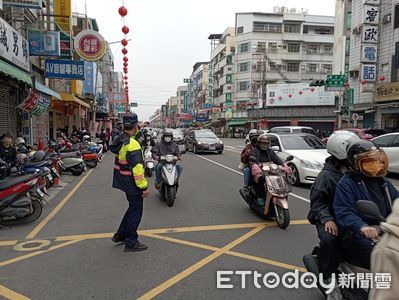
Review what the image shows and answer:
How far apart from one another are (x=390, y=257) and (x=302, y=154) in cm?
847

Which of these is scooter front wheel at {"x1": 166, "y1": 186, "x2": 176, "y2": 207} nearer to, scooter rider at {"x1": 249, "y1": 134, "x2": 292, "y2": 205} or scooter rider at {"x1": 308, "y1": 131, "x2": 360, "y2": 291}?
scooter rider at {"x1": 249, "y1": 134, "x2": 292, "y2": 205}

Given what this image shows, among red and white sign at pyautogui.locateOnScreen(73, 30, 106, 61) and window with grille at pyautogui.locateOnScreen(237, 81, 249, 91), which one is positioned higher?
window with grille at pyautogui.locateOnScreen(237, 81, 249, 91)

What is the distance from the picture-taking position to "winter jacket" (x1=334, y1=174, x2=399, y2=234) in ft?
9.09

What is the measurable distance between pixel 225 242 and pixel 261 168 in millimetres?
1676

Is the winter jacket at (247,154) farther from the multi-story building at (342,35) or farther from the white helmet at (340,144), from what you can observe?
the multi-story building at (342,35)

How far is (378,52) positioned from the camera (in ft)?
78.4

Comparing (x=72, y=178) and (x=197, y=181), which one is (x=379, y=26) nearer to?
(x=197, y=181)

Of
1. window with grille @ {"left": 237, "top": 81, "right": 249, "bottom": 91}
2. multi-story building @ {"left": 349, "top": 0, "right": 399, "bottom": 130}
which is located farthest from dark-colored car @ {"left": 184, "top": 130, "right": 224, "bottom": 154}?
window with grille @ {"left": 237, "top": 81, "right": 249, "bottom": 91}

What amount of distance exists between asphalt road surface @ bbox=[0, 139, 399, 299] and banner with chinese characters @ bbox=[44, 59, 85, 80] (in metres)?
9.24

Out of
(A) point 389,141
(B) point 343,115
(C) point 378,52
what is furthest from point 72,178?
(B) point 343,115

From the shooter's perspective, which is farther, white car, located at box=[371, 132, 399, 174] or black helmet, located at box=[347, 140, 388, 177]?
white car, located at box=[371, 132, 399, 174]

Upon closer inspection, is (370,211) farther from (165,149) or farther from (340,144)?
(165,149)

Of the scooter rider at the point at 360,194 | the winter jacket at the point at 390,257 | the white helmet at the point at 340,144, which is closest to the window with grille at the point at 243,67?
the white helmet at the point at 340,144

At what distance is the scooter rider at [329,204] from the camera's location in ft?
9.96
